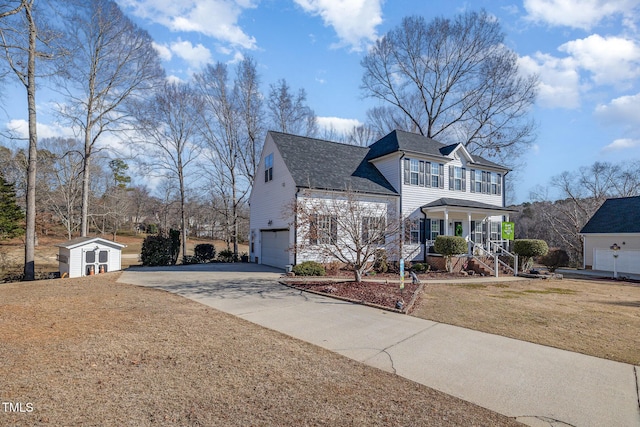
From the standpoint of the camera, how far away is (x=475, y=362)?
5059 mm

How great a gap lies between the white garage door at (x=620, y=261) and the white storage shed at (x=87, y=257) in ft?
90.2

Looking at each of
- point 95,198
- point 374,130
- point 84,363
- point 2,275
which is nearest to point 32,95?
point 2,275

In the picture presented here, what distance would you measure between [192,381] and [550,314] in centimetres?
841

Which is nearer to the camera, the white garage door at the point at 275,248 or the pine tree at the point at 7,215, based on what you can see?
the white garage door at the point at 275,248

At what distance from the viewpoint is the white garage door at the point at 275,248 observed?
17578mm

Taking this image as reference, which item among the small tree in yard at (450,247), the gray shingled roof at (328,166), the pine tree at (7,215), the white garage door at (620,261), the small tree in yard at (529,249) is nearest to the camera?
the small tree in yard at (450,247)

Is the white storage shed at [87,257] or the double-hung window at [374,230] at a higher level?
the double-hung window at [374,230]

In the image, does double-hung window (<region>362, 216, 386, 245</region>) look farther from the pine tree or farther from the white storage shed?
the pine tree

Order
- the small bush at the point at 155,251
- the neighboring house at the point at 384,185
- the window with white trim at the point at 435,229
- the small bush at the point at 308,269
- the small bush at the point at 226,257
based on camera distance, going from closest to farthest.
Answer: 1. the small bush at the point at 308,269
2. the neighboring house at the point at 384,185
3. the small bush at the point at 155,251
4. the window with white trim at the point at 435,229
5. the small bush at the point at 226,257

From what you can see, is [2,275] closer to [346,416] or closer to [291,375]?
[291,375]

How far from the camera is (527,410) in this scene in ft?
12.1

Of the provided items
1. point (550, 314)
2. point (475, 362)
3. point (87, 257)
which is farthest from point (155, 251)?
point (550, 314)

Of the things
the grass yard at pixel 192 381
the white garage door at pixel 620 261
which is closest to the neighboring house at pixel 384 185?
the white garage door at pixel 620 261

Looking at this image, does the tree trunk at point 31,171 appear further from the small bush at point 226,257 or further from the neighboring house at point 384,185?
the neighboring house at point 384,185
